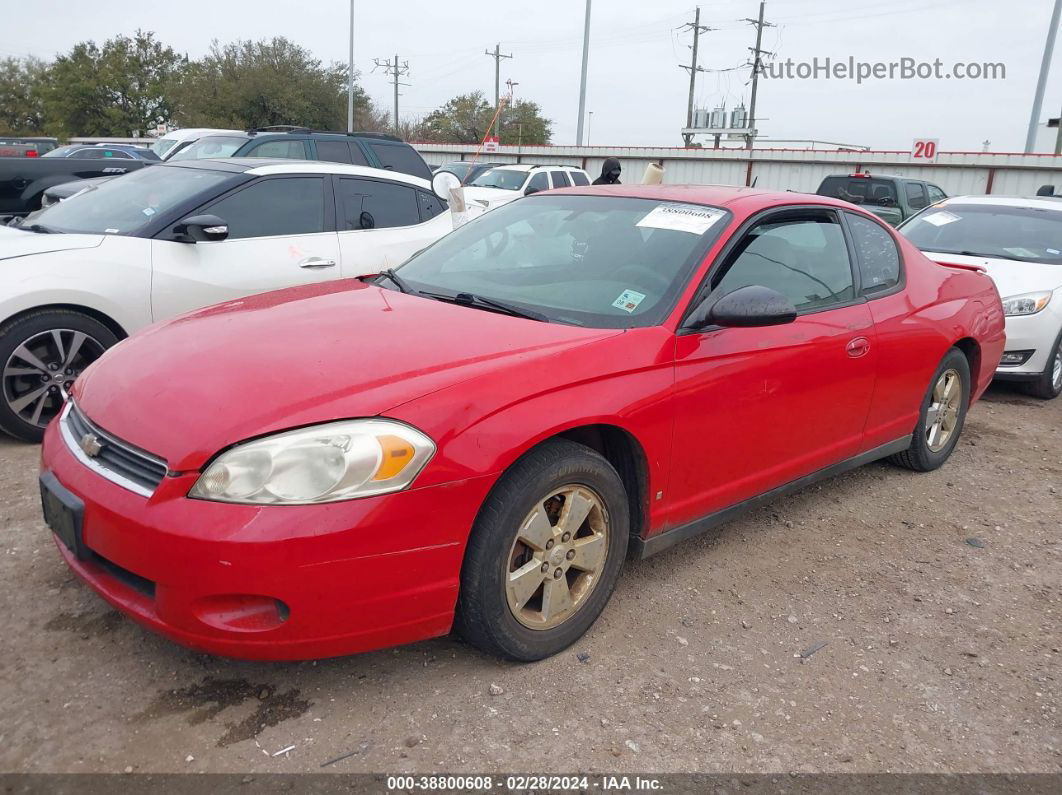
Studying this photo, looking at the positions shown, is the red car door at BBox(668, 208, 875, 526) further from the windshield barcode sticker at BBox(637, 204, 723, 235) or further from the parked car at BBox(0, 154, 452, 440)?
the parked car at BBox(0, 154, 452, 440)

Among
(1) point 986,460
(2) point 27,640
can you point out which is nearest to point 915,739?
(2) point 27,640

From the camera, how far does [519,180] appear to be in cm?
1600

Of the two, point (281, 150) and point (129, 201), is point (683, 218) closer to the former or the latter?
point (129, 201)

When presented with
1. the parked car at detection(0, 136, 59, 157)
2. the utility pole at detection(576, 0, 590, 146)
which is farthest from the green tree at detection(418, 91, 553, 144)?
the parked car at detection(0, 136, 59, 157)

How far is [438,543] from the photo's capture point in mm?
2355

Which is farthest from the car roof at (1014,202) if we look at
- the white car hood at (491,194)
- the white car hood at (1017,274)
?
the white car hood at (491,194)

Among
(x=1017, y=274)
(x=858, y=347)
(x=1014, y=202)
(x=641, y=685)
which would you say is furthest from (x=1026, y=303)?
(x=641, y=685)

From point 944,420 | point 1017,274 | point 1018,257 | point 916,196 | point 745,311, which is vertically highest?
point 916,196

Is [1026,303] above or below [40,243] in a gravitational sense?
below

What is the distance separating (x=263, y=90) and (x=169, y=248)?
45978 mm

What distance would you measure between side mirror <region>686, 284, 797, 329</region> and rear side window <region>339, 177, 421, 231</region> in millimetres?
3416

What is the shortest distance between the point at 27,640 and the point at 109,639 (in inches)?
10.1

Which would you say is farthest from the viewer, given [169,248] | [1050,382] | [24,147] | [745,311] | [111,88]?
[111,88]

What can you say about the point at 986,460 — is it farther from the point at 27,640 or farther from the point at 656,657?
the point at 27,640
